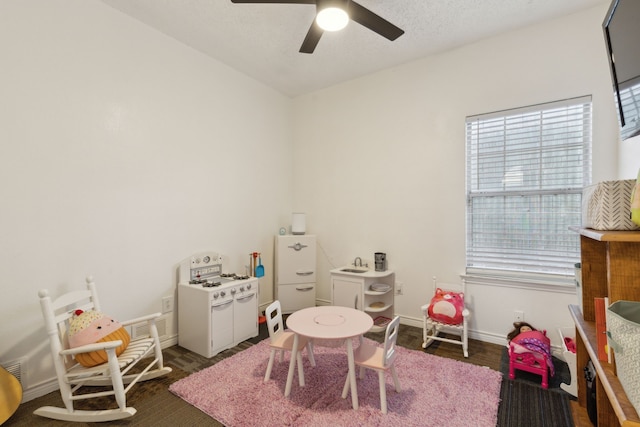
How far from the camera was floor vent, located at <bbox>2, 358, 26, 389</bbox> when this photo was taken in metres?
2.06

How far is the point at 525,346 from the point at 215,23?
378 centimetres

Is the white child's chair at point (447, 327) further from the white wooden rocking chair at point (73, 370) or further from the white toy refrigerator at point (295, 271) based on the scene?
the white wooden rocking chair at point (73, 370)

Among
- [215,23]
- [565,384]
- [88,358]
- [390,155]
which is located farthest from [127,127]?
[565,384]

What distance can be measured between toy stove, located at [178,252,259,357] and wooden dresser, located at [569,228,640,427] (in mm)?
2609

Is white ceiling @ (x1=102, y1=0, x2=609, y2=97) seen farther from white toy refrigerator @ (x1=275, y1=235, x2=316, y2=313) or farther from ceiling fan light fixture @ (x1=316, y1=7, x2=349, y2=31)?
white toy refrigerator @ (x1=275, y1=235, x2=316, y2=313)

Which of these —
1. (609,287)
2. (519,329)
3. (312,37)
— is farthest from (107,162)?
(519,329)

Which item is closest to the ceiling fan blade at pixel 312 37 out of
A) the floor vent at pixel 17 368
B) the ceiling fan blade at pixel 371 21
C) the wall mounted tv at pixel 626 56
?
the ceiling fan blade at pixel 371 21

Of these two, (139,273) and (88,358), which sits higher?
(139,273)

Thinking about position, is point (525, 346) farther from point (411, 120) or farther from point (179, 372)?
point (179, 372)

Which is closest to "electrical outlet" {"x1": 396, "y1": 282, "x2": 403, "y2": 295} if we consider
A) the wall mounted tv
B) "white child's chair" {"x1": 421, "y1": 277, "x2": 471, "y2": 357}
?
"white child's chair" {"x1": 421, "y1": 277, "x2": 471, "y2": 357}

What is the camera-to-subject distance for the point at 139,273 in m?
2.78

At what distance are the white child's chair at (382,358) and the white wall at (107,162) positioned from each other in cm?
195

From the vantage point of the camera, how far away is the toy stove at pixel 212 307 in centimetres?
279

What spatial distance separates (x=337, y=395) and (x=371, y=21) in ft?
8.84
